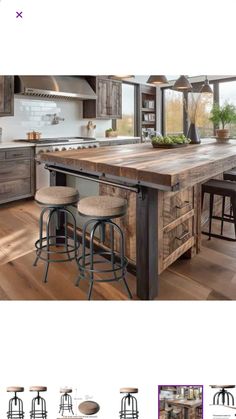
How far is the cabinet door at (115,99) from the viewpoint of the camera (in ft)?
20.7

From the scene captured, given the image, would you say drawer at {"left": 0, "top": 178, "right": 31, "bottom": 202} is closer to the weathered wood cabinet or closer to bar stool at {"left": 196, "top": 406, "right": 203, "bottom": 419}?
the weathered wood cabinet

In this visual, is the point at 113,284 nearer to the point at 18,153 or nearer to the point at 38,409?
the point at 38,409

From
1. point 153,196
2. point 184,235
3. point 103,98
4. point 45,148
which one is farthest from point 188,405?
point 103,98

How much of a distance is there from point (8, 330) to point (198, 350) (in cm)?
83

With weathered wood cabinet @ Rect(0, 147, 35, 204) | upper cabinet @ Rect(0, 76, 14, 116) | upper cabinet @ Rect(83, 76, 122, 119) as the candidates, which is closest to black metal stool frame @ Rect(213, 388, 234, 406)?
weathered wood cabinet @ Rect(0, 147, 35, 204)

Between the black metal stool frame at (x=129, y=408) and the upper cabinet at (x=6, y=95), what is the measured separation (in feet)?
13.1

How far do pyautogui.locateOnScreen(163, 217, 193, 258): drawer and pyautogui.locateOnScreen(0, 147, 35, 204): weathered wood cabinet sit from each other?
262 centimetres

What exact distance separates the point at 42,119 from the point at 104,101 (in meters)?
1.25

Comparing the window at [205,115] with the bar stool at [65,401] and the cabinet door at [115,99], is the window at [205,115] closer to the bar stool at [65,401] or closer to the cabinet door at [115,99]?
the cabinet door at [115,99]

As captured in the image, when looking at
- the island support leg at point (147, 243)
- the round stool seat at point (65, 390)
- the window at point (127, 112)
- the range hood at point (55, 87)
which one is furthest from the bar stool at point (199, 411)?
the window at point (127, 112)
